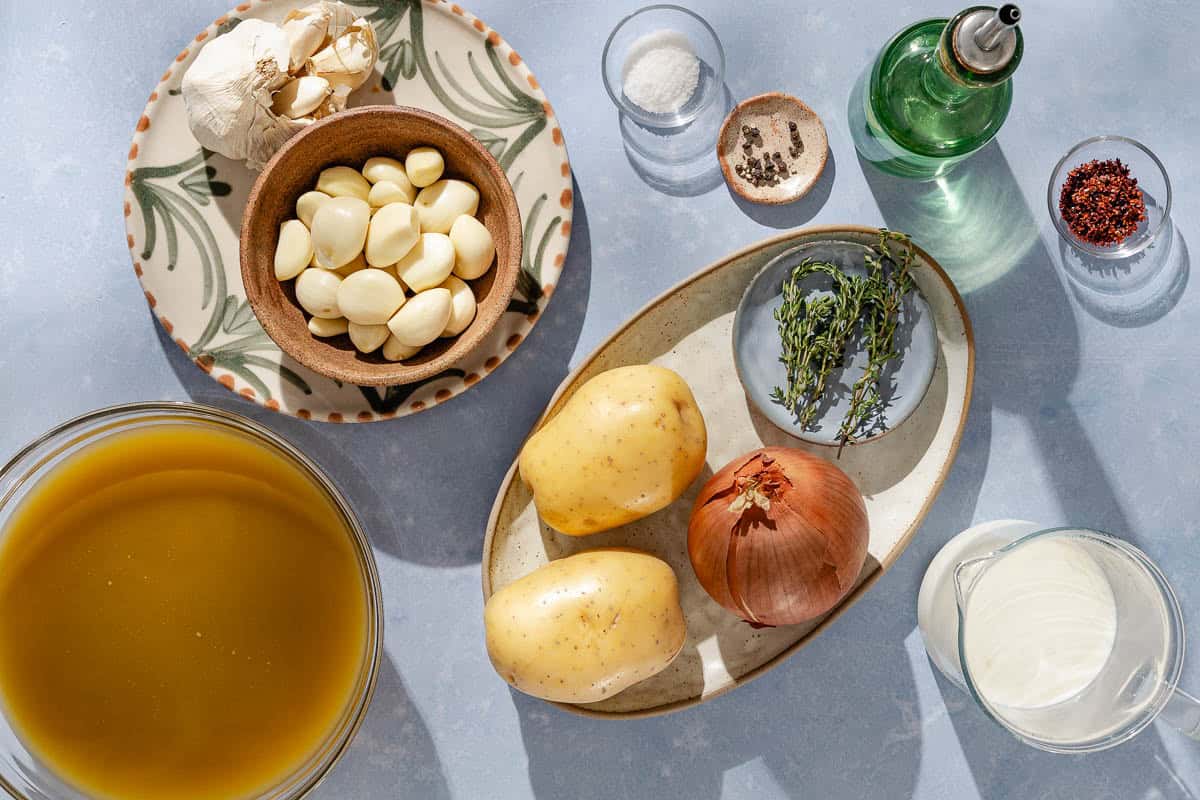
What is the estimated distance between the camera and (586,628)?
917 millimetres

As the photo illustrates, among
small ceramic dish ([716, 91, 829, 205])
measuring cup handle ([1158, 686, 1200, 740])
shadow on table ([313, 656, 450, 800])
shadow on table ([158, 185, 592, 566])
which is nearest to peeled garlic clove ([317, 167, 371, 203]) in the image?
shadow on table ([158, 185, 592, 566])

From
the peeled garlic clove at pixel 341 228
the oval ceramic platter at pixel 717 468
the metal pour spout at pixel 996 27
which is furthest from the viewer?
the oval ceramic platter at pixel 717 468

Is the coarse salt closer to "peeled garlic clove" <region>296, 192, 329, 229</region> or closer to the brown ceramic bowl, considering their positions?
the brown ceramic bowl

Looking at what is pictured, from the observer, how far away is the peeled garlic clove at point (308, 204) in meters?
0.97

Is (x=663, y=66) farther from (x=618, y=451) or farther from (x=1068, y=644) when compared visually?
(x=1068, y=644)

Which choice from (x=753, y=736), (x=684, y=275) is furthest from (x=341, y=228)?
(x=753, y=736)

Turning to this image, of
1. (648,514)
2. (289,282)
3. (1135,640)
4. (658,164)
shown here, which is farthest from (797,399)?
(289,282)

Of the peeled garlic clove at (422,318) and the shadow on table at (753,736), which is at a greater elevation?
the peeled garlic clove at (422,318)

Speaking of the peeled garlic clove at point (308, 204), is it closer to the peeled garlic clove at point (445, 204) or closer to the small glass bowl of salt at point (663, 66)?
the peeled garlic clove at point (445, 204)

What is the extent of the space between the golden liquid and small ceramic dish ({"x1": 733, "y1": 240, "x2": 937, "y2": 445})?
1.44 ft

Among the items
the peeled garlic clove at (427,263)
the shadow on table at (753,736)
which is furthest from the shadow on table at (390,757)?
the peeled garlic clove at (427,263)

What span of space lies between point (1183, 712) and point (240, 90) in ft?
3.63

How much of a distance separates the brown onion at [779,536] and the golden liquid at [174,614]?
329mm

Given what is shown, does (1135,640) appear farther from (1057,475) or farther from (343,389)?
(343,389)
